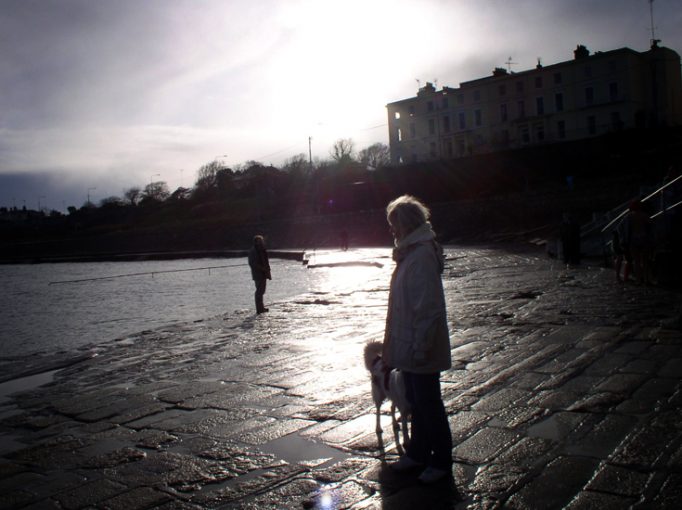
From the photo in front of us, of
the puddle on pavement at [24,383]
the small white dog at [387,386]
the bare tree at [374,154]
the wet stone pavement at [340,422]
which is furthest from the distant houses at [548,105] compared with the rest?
the small white dog at [387,386]

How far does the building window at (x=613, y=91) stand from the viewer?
57781 mm

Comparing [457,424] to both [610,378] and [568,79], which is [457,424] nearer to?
[610,378]

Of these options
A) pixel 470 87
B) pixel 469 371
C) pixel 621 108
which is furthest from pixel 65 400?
pixel 470 87

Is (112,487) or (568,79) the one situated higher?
(568,79)

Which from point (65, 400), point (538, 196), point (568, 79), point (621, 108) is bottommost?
point (65, 400)

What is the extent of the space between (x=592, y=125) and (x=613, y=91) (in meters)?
3.62

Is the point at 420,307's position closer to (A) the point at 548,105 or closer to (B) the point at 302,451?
(B) the point at 302,451

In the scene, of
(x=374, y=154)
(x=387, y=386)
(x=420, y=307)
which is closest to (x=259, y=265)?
(x=387, y=386)

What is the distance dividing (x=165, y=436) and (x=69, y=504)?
123 centimetres

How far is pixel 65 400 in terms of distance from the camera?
6500 millimetres

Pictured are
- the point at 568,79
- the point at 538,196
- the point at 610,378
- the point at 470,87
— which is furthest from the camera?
the point at 470,87

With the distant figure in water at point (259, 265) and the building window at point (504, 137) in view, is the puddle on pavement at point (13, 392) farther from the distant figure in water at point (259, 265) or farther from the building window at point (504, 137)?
the building window at point (504, 137)

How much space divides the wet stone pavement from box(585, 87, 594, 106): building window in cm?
5626

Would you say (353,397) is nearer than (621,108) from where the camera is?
Yes
